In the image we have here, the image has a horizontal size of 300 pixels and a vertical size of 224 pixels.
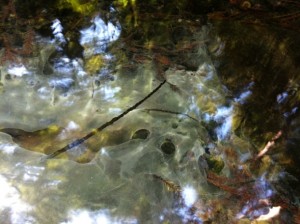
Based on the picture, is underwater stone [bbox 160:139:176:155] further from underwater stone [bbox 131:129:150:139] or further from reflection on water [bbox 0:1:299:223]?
underwater stone [bbox 131:129:150:139]

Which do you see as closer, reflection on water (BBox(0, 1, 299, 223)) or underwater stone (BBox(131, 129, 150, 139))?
reflection on water (BBox(0, 1, 299, 223))

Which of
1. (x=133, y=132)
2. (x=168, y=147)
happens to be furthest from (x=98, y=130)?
(x=168, y=147)

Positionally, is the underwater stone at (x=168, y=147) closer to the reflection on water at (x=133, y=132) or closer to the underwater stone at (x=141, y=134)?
the reflection on water at (x=133, y=132)

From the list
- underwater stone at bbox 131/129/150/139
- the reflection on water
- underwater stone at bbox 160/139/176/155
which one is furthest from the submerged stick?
underwater stone at bbox 160/139/176/155

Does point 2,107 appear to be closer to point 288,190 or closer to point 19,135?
point 19,135

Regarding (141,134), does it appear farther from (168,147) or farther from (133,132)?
(168,147)

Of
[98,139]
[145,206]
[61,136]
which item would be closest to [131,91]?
[98,139]

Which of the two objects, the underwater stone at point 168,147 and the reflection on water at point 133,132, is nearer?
the reflection on water at point 133,132

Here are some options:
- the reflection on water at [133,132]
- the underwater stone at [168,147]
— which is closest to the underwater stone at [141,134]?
the reflection on water at [133,132]
